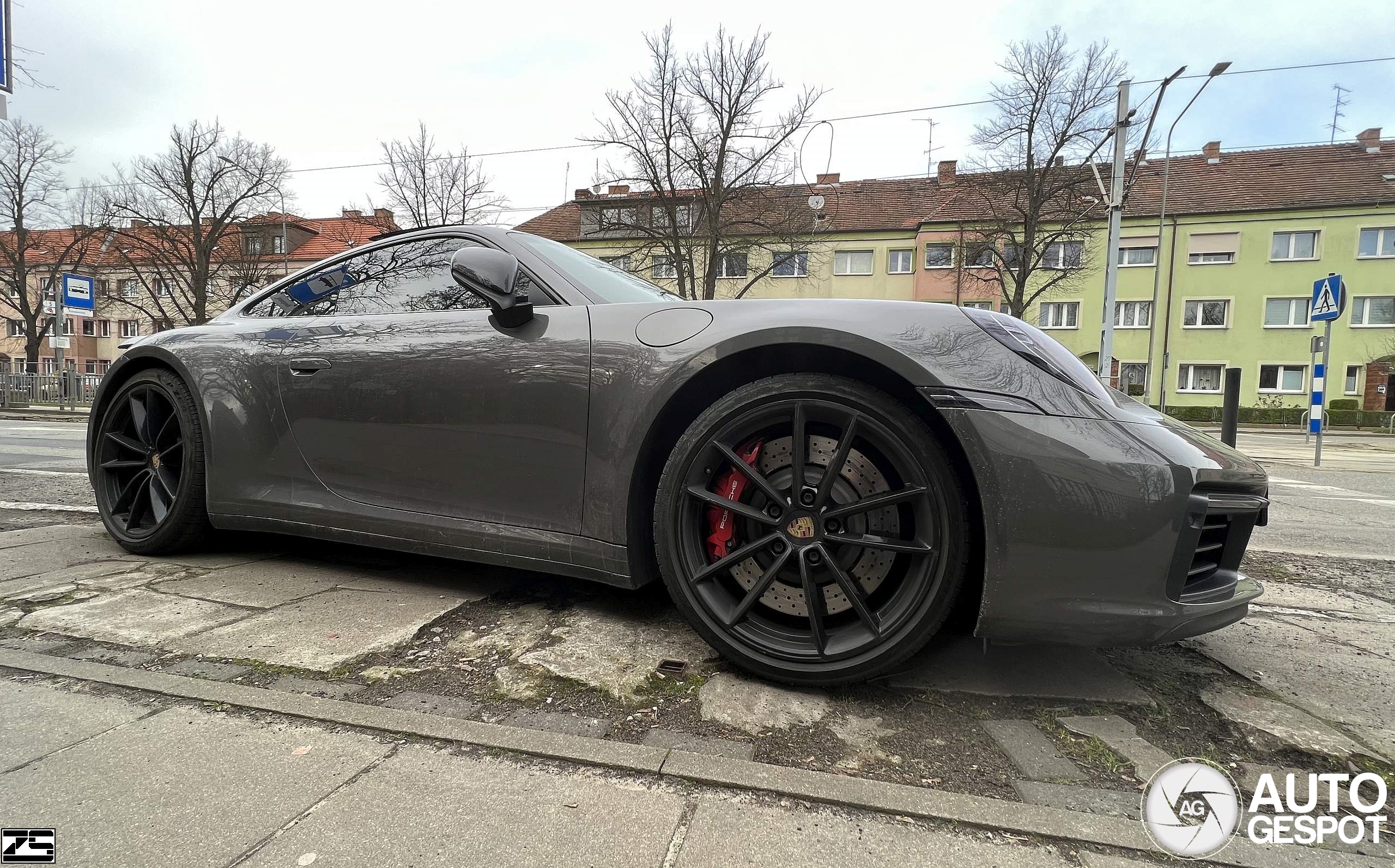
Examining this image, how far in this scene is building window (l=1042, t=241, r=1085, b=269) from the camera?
81.0 ft

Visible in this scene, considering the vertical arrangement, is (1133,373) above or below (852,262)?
below

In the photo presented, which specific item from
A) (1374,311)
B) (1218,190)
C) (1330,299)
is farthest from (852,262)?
(1330,299)

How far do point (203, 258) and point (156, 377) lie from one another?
92.8 feet

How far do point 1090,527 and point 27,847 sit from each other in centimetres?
218

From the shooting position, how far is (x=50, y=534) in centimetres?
338

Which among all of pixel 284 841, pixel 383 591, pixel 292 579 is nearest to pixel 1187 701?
pixel 284 841

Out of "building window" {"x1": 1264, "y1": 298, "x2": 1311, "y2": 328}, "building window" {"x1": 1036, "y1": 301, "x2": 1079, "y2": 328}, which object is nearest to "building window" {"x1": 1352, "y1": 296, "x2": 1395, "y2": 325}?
"building window" {"x1": 1264, "y1": 298, "x2": 1311, "y2": 328}

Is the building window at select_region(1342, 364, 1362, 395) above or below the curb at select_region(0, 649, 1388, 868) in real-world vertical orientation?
above

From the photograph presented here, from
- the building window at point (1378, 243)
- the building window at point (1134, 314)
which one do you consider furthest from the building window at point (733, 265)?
the building window at point (1378, 243)

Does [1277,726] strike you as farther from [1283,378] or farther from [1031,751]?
[1283,378]

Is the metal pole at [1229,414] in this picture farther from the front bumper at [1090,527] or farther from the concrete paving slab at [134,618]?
the concrete paving slab at [134,618]

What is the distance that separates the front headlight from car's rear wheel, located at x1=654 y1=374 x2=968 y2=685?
1.07 feet

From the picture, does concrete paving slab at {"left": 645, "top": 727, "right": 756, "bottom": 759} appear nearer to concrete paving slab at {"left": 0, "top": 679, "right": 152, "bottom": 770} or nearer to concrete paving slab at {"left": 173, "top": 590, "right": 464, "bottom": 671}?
concrete paving slab at {"left": 173, "top": 590, "right": 464, "bottom": 671}

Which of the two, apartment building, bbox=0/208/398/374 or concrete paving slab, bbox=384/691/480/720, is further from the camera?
apartment building, bbox=0/208/398/374
